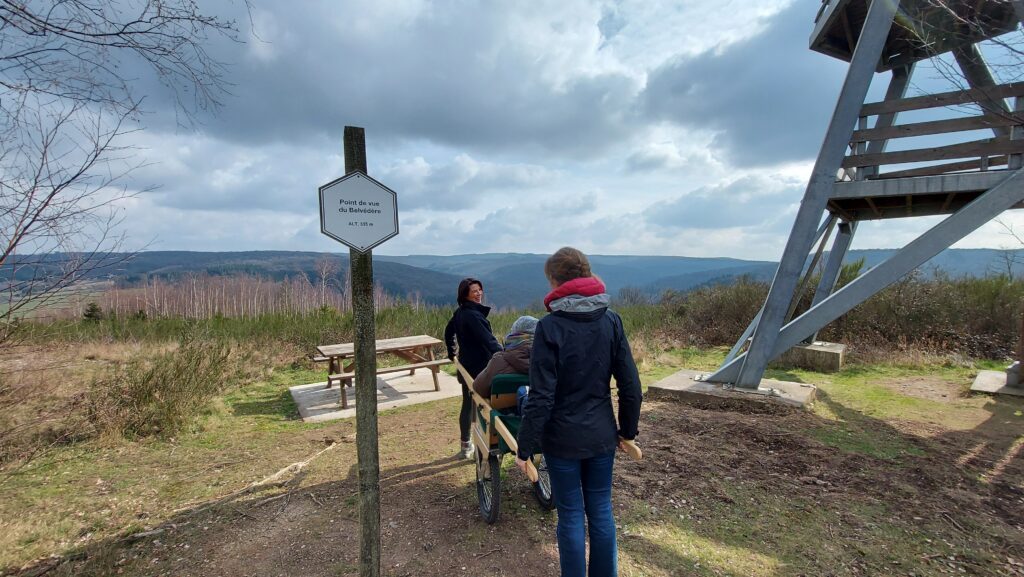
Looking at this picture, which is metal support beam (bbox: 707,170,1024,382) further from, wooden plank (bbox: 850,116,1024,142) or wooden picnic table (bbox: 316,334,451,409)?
wooden picnic table (bbox: 316,334,451,409)

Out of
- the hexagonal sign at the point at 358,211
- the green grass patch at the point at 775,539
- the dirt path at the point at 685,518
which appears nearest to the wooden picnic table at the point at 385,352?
the dirt path at the point at 685,518

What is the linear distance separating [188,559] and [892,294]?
12.0 m

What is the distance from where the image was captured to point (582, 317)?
83.1 inches

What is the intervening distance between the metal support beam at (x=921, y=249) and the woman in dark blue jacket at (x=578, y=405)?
12.5 ft

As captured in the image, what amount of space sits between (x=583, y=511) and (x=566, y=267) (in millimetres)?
1130

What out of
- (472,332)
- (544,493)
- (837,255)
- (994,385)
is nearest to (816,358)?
(837,255)

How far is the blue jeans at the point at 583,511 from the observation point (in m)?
2.13

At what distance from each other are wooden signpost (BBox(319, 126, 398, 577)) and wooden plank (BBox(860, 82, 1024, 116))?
4.71 meters

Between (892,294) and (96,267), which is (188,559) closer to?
(96,267)

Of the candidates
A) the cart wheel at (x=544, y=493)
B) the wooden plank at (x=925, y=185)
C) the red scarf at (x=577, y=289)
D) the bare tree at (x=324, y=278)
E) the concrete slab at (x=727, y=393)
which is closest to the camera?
the red scarf at (x=577, y=289)

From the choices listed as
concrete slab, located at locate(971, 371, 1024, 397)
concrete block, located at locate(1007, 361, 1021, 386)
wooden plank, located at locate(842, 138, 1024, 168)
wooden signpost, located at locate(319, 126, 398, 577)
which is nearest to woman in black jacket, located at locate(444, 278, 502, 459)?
wooden signpost, located at locate(319, 126, 398, 577)

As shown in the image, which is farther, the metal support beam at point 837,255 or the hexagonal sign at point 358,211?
the metal support beam at point 837,255

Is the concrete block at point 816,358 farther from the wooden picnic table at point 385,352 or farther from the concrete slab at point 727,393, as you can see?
the wooden picnic table at point 385,352

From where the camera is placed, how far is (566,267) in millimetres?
2229
